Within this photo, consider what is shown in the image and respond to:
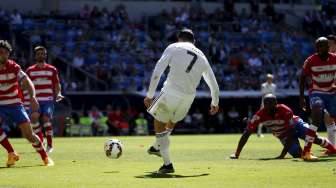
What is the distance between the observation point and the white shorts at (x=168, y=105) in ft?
48.3

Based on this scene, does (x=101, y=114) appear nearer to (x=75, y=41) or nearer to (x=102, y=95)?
(x=102, y=95)

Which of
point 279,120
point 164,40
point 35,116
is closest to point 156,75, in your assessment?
point 279,120

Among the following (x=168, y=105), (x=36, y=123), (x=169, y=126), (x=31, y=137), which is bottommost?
(x=36, y=123)

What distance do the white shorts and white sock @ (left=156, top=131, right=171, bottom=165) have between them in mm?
263

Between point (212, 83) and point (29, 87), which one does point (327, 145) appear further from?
point (29, 87)

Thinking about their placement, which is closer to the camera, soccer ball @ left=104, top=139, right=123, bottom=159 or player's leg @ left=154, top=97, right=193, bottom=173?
player's leg @ left=154, top=97, right=193, bottom=173

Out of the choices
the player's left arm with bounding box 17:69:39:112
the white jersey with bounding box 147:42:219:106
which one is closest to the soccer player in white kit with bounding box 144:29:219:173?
the white jersey with bounding box 147:42:219:106

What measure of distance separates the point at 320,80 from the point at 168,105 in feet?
15.7

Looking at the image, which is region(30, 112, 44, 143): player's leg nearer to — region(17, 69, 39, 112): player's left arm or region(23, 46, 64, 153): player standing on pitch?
region(23, 46, 64, 153): player standing on pitch

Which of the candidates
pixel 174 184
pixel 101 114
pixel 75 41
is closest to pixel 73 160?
pixel 174 184

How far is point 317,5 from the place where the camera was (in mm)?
54594

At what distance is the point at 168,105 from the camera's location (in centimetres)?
1473

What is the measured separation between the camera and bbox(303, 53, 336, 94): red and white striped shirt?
18.1m

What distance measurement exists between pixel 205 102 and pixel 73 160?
2628cm
